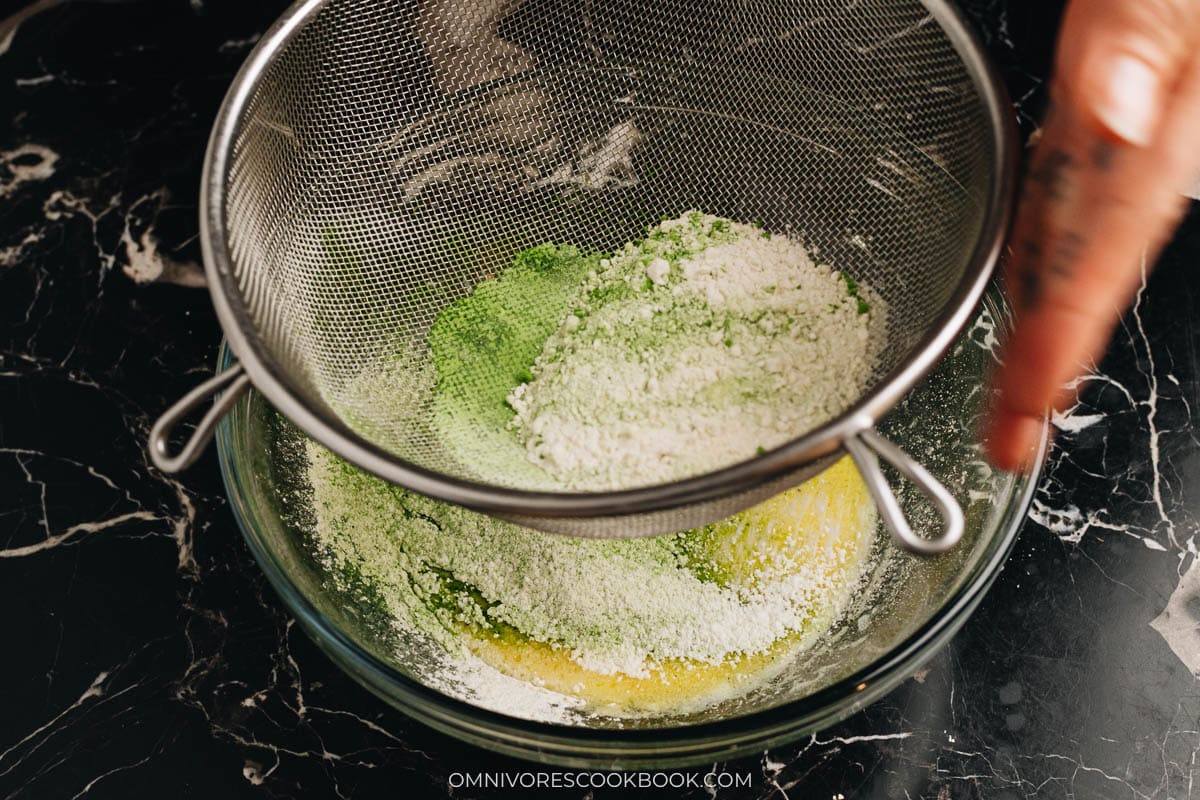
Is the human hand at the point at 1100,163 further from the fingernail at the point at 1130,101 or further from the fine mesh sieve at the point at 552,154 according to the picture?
the fine mesh sieve at the point at 552,154

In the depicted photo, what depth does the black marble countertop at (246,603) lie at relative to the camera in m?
1.09

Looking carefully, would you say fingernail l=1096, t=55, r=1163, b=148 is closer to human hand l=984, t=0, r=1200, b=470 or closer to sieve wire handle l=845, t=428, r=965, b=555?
human hand l=984, t=0, r=1200, b=470

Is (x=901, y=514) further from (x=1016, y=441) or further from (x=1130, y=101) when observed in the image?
(x=1130, y=101)

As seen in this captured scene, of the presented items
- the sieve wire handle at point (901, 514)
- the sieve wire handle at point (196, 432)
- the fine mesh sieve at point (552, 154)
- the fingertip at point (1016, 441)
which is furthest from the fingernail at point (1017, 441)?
the sieve wire handle at point (196, 432)

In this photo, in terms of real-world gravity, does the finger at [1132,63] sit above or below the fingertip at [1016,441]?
above

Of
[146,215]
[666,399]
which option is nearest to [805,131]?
[666,399]

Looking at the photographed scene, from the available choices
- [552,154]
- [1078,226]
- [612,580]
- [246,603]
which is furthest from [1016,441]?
[246,603]

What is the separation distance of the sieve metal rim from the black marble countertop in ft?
1.12

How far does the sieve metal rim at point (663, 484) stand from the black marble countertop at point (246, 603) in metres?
0.34

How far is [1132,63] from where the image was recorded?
Answer: 0.86 meters

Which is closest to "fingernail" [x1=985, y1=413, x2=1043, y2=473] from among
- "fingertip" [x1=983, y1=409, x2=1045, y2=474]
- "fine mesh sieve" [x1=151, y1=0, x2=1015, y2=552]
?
"fingertip" [x1=983, y1=409, x2=1045, y2=474]

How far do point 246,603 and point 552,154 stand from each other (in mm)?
729

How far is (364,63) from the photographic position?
1306 millimetres

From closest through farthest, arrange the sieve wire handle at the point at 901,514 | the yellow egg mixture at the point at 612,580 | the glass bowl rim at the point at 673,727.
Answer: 1. the sieve wire handle at the point at 901,514
2. the glass bowl rim at the point at 673,727
3. the yellow egg mixture at the point at 612,580
